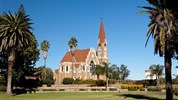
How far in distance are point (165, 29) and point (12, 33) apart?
29.3 metres

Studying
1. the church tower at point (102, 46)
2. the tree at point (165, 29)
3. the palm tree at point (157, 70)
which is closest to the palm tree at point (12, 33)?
A: the tree at point (165, 29)

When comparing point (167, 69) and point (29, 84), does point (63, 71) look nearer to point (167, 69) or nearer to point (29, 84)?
point (29, 84)

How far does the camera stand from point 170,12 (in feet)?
127

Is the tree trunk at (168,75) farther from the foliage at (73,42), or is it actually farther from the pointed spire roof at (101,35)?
the pointed spire roof at (101,35)

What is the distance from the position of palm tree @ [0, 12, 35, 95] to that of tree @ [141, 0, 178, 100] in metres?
25.0

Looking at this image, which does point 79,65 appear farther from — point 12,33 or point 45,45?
point 12,33

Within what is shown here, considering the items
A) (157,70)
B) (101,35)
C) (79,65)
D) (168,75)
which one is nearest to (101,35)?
(101,35)

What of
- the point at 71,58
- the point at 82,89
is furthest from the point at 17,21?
the point at 71,58

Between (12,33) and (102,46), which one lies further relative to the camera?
(102,46)

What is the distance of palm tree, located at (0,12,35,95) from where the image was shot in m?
56.7

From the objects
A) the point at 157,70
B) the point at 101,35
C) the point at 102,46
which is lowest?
the point at 157,70

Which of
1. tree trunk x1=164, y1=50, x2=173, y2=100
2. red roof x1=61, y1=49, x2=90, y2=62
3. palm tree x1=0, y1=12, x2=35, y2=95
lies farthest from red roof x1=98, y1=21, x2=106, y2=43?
tree trunk x1=164, y1=50, x2=173, y2=100

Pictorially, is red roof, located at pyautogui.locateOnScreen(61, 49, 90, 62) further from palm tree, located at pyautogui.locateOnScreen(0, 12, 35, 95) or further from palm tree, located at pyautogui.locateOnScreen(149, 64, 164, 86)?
palm tree, located at pyautogui.locateOnScreen(0, 12, 35, 95)

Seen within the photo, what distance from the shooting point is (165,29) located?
4062 cm
